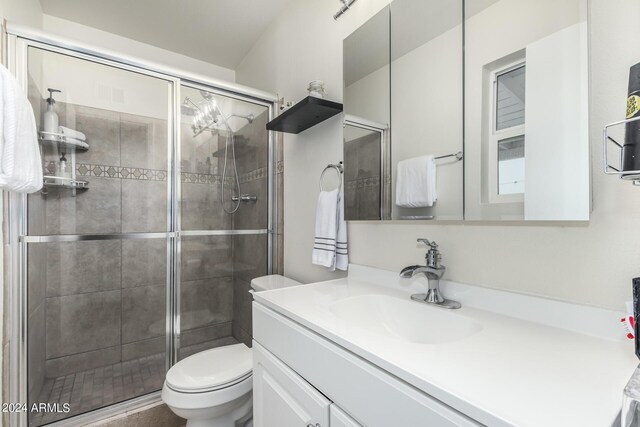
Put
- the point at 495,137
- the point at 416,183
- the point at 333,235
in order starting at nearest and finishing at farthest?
the point at 495,137 → the point at 416,183 → the point at 333,235

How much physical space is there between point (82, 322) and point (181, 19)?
2.08m

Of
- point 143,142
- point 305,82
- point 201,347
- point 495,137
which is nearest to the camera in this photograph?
point 495,137

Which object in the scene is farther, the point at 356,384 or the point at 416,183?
the point at 416,183

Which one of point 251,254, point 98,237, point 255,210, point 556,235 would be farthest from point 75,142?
point 556,235

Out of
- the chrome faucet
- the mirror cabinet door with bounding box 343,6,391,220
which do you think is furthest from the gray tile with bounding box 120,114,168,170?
the chrome faucet

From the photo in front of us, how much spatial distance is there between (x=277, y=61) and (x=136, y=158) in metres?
A: 1.13

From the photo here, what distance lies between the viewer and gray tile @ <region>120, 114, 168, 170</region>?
72.0 inches

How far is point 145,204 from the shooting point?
1.82 meters

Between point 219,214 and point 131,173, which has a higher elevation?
point 131,173

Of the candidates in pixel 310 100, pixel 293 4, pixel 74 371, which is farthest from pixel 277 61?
pixel 74 371

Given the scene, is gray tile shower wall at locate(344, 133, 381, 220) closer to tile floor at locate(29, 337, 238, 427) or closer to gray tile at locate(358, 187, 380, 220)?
gray tile at locate(358, 187, 380, 220)

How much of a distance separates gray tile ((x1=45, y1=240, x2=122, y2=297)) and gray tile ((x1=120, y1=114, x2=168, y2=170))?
1.69ft

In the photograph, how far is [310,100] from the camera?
1347mm

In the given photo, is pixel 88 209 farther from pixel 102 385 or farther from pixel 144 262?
pixel 102 385
